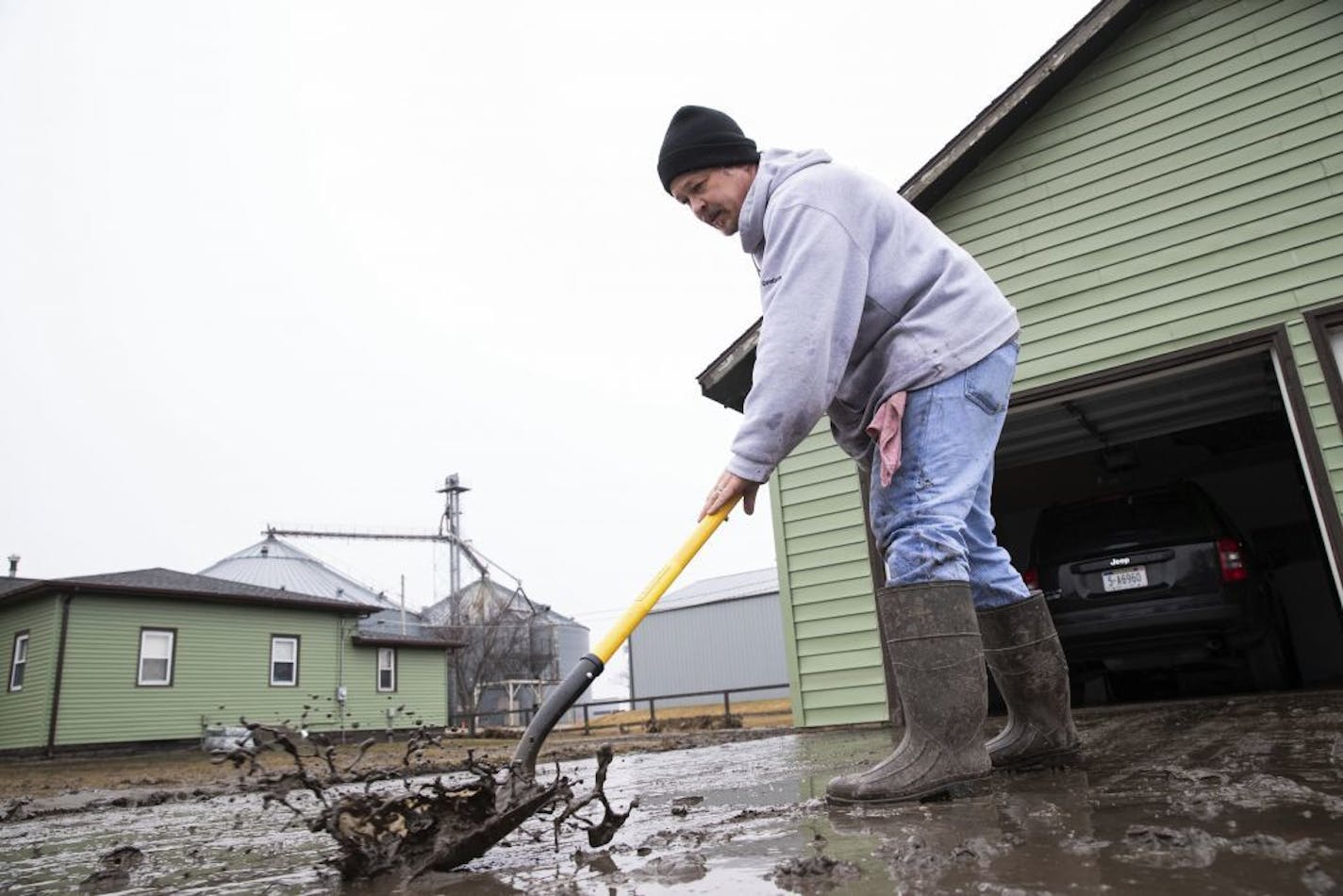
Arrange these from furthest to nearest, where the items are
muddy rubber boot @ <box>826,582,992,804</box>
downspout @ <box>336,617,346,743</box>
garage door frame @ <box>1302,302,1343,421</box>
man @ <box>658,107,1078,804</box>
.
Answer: downspout @ <box>336,617,346,743</box> → garage door frame @ <box>1302,302,1343,421</box> → man @ <box>658,107,1078,804</box> → muddy rubber boot @ <box>826,582,992,804</box>

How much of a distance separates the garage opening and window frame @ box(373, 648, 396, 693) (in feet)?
68.0

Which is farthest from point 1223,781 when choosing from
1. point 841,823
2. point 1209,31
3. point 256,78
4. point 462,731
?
point 256,78

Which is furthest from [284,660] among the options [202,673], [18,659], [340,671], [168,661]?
[18,659]

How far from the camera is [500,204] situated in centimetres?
5453

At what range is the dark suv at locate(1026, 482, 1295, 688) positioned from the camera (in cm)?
579

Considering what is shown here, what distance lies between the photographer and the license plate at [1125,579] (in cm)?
598

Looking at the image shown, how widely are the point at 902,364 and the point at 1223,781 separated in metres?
1.27

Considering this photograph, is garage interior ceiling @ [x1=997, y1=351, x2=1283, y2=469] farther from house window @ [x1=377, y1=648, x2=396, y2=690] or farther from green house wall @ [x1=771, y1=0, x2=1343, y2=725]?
house window @ [x1=377, y1=648, x2=396, y2=690]

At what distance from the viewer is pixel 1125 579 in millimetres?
6020

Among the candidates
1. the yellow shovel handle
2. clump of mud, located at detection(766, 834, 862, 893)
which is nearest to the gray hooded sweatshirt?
the yellow shovel handle

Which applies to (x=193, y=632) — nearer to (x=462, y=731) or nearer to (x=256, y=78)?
(x=462, y=731)

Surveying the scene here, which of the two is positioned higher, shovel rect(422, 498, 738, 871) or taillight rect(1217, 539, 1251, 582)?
taillight rect(1217, 539, 1251, 582)

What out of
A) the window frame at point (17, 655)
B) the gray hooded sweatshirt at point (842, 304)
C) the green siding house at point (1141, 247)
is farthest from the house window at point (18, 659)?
the gray hooded sweatshirt at point (842, 304)

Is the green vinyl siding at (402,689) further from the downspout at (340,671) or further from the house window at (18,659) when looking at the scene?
the house window at (18,659)
